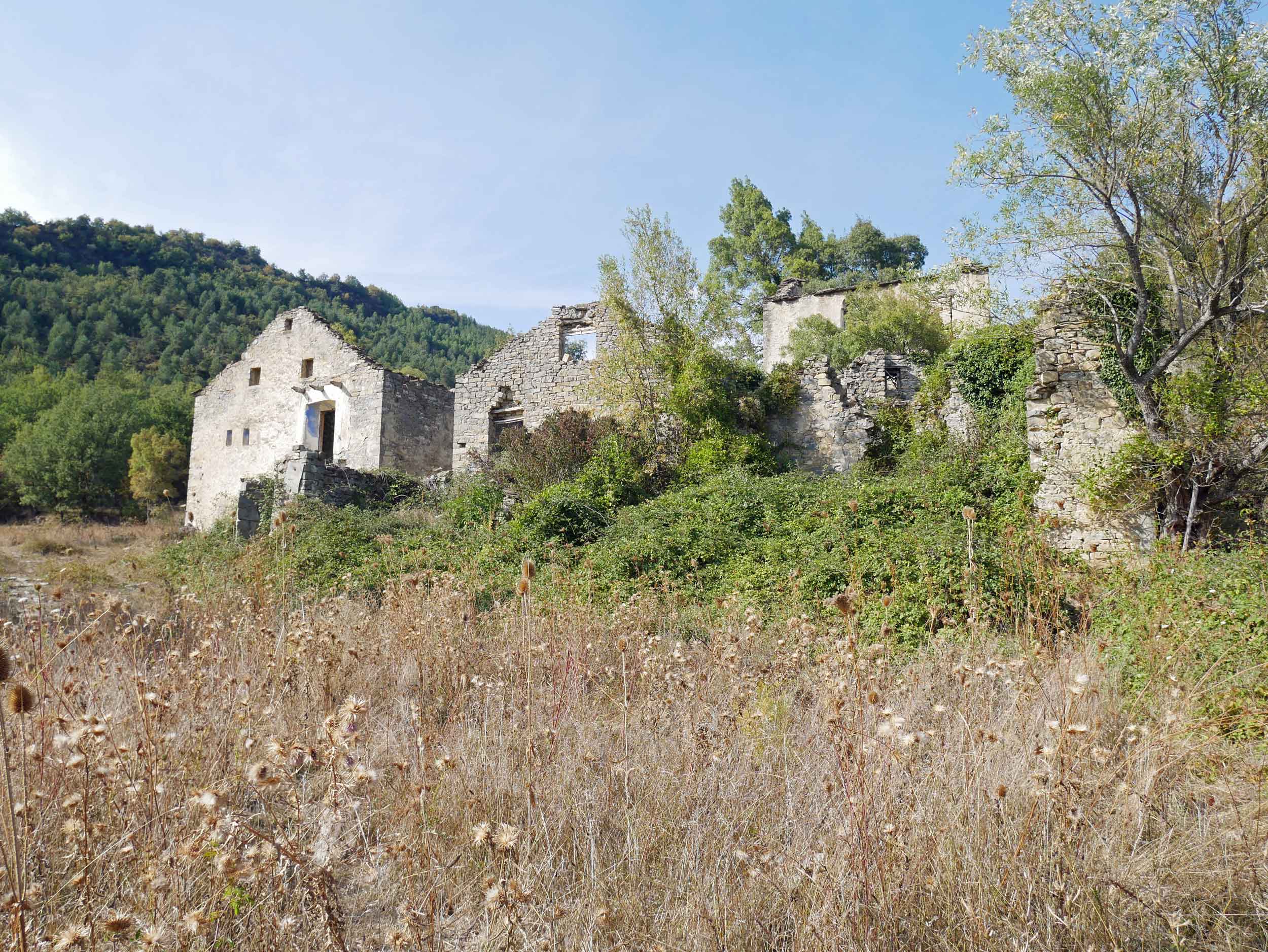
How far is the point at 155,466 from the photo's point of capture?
2986cm

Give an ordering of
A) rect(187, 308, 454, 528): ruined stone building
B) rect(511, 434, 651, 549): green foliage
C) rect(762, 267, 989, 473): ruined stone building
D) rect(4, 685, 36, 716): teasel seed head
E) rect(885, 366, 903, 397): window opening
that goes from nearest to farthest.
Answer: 1. rect(4, 685, 36, 716): teasel seed head
2. rect(511, 434, 651, 549): green foliage
3. rect(762, 267, 989, 473): ruined stone building
4. rect(885, 366, 903, 397): window opening
5. rect(187, 308, 454, 528): ruined stone building

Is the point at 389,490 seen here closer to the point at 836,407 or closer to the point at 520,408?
the point at 520,408

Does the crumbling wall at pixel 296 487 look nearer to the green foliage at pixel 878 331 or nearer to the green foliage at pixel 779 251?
the green foliage at pixel 878 331

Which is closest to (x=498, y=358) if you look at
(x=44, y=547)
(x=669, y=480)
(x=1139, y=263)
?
(x=669, y=480)

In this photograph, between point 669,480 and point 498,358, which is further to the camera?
point 498,358

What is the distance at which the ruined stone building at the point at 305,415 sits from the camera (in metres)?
19.7

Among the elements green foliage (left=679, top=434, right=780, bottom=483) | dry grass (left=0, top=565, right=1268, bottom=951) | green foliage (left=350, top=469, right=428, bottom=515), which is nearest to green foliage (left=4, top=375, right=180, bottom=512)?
A: green foliage (left=350, top=469, right=428, bottom=515)

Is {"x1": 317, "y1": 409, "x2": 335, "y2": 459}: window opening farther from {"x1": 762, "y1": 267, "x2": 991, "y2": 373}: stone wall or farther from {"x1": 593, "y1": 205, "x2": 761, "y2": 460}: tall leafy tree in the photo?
{"x1": 762, "y1": 267, "x2": 991, "y2": 373}: stone wall

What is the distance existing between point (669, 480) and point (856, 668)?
12.0 meters

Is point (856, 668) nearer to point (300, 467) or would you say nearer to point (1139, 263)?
point (1139, 263)

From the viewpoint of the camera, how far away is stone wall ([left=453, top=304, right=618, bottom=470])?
18391 millimetres

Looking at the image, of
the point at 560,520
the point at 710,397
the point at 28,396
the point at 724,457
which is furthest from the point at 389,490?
the point at 28,396

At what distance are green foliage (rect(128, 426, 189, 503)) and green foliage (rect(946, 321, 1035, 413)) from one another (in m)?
29.3

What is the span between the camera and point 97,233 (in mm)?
56469
